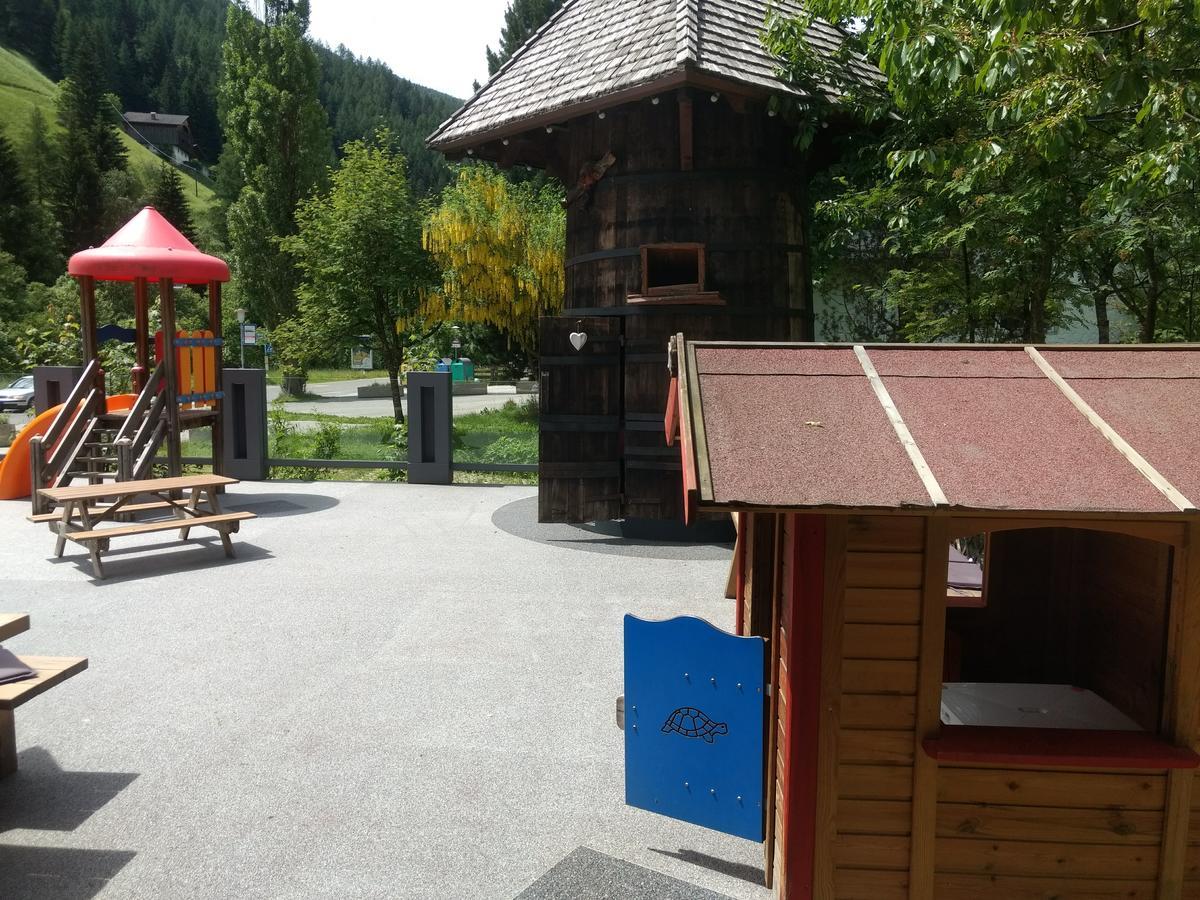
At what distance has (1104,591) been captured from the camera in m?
4.27

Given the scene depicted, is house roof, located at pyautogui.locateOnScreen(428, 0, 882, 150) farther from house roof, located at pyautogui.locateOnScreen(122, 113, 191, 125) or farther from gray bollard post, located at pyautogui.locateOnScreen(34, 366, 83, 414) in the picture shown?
house roof, located at pyautogui.locateOnScreen(122, 113, 191, 125)

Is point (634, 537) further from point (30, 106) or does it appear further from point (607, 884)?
point (30, 106)

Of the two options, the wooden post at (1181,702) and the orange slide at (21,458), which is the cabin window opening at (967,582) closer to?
the wooden post at (1181,702)

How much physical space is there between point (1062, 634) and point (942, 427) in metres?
2.09

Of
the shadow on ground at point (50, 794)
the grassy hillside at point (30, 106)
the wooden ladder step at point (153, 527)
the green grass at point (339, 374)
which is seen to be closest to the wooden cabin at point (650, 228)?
the wooden ladder step at point (153, 527)

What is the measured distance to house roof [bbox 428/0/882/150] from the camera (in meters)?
8.84

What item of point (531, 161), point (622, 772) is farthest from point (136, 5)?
point (622, 772)

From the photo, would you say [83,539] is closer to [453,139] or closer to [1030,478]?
[453,139]

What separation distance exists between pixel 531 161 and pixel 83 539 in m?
6.54

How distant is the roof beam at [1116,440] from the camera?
2.80 meters

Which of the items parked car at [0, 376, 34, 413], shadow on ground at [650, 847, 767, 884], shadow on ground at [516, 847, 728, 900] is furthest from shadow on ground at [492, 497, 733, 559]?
parked car at [0, 376, 34, 413]

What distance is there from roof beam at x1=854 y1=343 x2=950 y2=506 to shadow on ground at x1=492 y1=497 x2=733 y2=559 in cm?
572

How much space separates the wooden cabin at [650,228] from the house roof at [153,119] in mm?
118574

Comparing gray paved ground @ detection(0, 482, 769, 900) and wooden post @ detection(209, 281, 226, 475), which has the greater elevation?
wooden post @ detection(209, 281, 226, 475)
